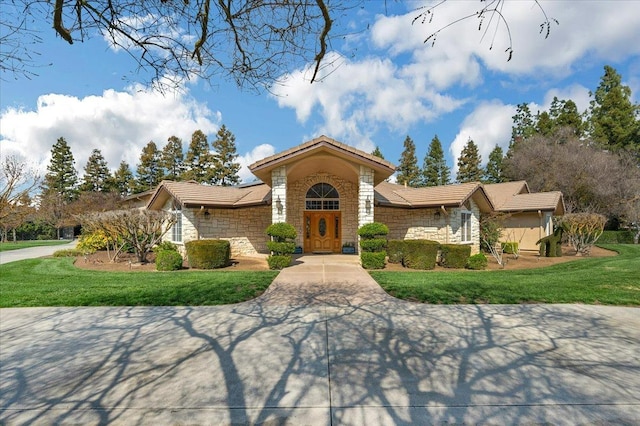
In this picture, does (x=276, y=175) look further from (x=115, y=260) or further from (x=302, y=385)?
(x=302, y=385)

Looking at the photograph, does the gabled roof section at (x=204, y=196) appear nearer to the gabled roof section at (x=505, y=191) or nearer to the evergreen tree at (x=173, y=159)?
the gabled roof section at (x=505, y=191)

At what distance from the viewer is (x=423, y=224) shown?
15.9 m

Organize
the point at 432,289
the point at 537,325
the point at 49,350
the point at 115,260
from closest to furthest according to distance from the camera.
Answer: the point at 49,350 < the point at 537,325 < the point at 432,289 < the point at 115,260

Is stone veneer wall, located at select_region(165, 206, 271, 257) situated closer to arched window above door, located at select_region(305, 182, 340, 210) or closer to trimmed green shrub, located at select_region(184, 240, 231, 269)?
arched window above door, located at select_region(305, 182, 340, 210)

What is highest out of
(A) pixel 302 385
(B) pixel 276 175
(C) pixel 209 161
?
(C) pixel 209 161

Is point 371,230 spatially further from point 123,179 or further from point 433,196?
point 123,179

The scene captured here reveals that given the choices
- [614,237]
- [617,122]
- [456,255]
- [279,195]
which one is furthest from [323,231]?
[617,122]

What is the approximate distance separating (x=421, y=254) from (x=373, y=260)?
6.99 ft

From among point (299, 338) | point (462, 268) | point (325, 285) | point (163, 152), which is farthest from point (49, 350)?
point (163, 152)

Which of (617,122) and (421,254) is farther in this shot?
(617,122)

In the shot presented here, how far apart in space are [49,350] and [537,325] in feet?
23.7

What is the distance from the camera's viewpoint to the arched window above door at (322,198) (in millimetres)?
16172

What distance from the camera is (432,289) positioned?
766 centimetres

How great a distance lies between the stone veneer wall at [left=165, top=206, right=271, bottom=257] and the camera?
1504 centimetres
